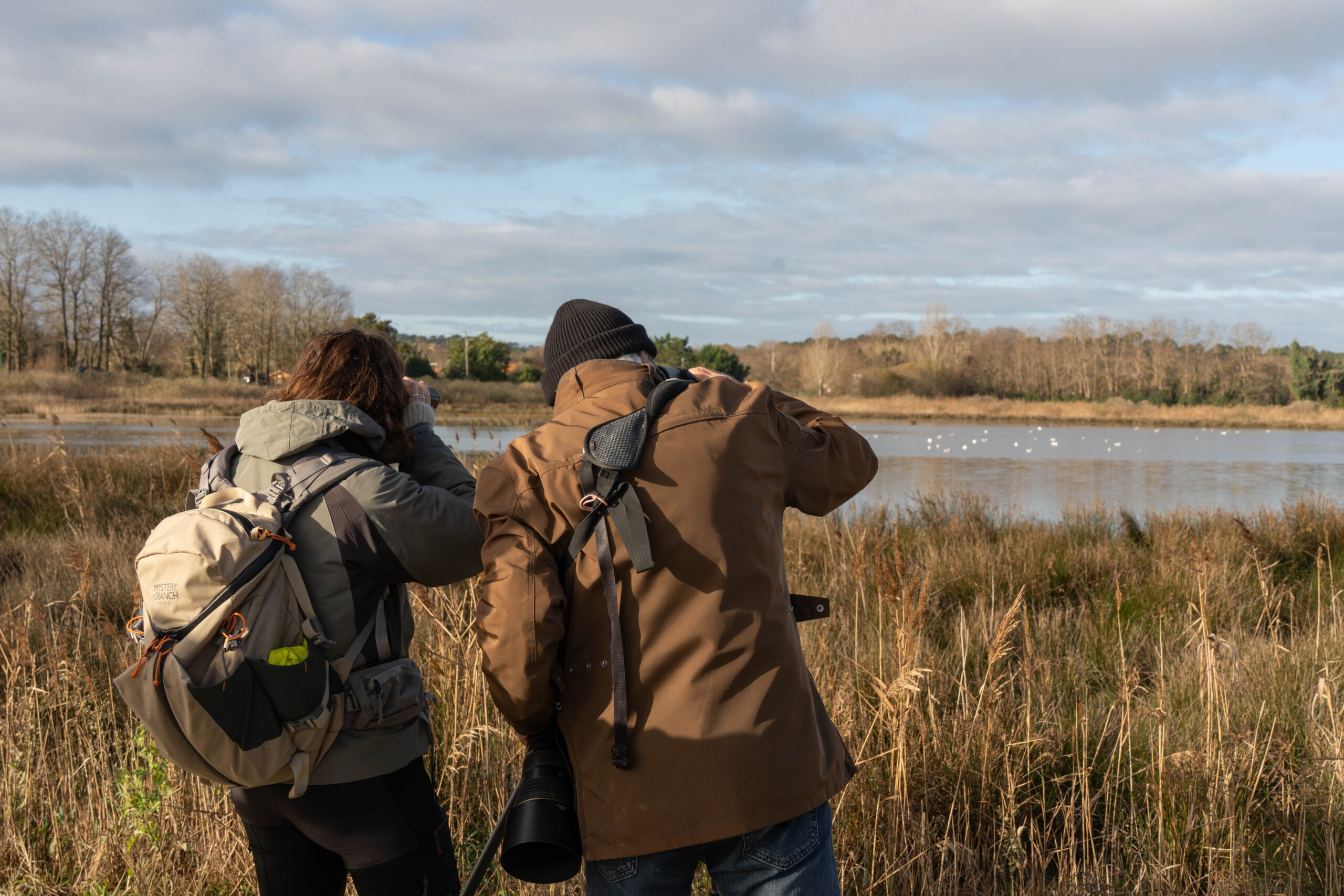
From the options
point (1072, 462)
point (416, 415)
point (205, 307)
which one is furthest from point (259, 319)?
point (416, 415)

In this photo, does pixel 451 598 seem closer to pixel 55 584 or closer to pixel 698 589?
pixel 698 589

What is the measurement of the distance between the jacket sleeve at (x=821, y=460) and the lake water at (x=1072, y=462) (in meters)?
4.89

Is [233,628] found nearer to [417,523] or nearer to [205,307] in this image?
[417,523]

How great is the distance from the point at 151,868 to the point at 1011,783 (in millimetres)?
2684

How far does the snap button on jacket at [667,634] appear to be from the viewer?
4.72 feet

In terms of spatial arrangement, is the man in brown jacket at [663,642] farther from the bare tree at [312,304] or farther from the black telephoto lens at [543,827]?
the bare tree at [312,304]

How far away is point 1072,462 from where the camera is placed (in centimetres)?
2222

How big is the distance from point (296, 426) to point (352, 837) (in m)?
0.86

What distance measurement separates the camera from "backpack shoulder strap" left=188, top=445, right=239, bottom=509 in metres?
1.78

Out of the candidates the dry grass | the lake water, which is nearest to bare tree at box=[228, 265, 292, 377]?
the lake water

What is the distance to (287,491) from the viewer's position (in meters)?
1.67

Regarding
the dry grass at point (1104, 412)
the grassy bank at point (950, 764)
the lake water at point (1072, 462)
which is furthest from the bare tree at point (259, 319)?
A: the grassy bank at point (950, 764)

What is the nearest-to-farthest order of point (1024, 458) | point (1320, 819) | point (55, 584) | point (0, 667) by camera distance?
point (1320, 819), point (0, 667), point (55, 584), point (1024, 458)

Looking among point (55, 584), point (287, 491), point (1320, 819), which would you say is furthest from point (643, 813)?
point (55, 584)
